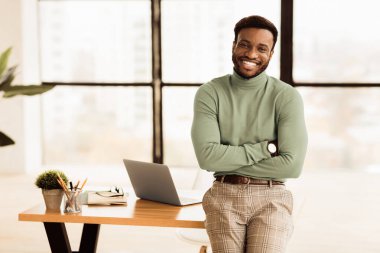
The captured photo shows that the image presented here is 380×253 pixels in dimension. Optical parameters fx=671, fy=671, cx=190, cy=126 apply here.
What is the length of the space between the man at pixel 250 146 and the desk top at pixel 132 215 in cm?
11

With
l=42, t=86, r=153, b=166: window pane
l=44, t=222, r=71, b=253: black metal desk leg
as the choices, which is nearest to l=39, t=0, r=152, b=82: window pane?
l=42, t=86, r=153, b=166: window pane

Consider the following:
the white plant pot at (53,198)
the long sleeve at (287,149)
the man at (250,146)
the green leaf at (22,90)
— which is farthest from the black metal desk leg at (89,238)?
the green leaf at (22,90)

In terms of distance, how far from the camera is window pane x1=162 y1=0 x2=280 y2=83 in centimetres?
730

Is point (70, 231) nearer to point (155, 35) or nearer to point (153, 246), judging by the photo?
point (153, 246)

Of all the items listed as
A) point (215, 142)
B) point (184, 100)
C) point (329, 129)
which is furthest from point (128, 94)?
point (215, 142)

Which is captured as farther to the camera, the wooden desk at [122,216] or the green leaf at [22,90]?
the wooden desk at [122,216]

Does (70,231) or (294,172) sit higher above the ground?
(294,172)

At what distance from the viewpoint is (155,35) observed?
23.7 feet

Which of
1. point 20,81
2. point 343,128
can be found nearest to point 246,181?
point 343,128

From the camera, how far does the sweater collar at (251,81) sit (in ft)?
9.29

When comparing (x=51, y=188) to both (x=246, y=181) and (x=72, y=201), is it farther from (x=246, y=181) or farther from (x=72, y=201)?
(x=246, y=181)

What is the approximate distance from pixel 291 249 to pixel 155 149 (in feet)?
10.5

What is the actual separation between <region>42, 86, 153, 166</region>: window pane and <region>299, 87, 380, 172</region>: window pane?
179 cm

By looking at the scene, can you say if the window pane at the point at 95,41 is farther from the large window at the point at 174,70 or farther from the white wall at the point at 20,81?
the white wall at the point at 20,81
